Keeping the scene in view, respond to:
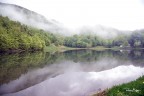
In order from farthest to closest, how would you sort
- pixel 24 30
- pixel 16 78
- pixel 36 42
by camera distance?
1. pixel 24 30
2. pixel 36 42
3. pixel 16 78

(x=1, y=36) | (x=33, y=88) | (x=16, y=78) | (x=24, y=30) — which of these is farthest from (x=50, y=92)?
(x=24, y=30)

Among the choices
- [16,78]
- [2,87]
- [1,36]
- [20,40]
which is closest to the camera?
[2,87]

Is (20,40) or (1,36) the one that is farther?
(20,40)

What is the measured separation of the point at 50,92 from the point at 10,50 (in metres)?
123

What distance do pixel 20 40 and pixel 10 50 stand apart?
14.7 meters

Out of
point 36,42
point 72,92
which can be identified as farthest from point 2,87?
point 36,42

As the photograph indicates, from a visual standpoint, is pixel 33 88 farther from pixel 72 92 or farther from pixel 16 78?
pixel 16 78

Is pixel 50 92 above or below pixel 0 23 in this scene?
below

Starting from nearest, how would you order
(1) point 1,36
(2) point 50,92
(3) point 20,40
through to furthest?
(2) point 50,92
(1) point 1,36
(3) point 20,40

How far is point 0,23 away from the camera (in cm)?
16912

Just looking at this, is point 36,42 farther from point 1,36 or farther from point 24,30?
point 1,36

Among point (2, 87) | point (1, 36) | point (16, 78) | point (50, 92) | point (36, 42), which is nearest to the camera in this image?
point (50, 92)

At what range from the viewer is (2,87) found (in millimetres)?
37656

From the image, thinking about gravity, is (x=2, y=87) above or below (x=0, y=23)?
below
